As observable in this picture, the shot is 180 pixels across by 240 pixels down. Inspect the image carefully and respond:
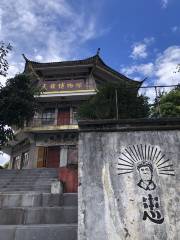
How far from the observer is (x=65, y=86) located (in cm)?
1962

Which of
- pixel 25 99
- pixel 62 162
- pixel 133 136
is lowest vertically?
pixel 133 136

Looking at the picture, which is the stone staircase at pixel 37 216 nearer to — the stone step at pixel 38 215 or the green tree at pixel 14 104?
the stone step at pixel 38 215

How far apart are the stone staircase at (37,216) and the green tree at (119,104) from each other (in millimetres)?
4835

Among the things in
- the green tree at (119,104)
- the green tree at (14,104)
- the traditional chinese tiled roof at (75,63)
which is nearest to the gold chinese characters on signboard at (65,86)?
the traditional chinese tiled roof at (75,63)

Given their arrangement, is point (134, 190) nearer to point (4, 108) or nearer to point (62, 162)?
point (4, 108)

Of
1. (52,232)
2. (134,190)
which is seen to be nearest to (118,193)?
(134,190)

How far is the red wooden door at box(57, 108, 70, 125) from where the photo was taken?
19.7 meters

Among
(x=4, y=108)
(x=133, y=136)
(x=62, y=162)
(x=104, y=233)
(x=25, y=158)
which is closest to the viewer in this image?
(x=104, y=233)

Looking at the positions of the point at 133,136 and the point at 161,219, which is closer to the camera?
the point at 161,219

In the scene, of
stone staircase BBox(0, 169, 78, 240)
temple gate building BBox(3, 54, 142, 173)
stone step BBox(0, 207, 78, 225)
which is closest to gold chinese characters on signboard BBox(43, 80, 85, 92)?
temple gate building BBox(3, 54, 142, 173)

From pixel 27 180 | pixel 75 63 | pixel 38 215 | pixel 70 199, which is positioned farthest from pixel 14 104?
pixel 38 215

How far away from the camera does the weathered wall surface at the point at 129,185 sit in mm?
4168

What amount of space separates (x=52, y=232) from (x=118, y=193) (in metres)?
1.49

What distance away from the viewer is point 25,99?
14.5 metres
